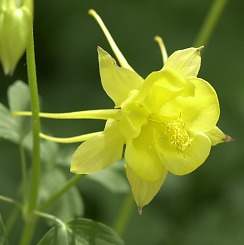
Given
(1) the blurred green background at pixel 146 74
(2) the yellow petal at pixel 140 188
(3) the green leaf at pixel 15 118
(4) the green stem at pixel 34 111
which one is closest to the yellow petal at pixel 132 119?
(2) the yellow petal at pixel 140 188

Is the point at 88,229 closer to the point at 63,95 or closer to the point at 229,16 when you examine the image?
the point at 63,95

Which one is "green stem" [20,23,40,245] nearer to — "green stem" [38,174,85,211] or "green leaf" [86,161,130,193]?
"green stem" [38,174,85,211]

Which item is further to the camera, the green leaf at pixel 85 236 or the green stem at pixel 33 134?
the green leaf at pixel 85 236

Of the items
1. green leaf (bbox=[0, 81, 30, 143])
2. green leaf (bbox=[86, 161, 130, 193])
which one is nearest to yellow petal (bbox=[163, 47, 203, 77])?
green leaf (bbox=[0, 81, 30, 143])

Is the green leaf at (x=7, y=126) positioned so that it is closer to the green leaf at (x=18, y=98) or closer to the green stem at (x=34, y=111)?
the green leaf at (x=18, y=98)

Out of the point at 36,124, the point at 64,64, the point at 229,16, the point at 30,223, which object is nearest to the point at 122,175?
the point at 30,223
